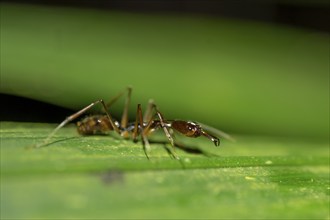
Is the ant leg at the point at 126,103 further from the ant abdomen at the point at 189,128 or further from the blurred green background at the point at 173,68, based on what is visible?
the ant abdomen at the point at 189,128

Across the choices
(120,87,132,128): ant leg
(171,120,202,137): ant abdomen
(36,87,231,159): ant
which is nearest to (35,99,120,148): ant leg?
(36,87,231,159): ant

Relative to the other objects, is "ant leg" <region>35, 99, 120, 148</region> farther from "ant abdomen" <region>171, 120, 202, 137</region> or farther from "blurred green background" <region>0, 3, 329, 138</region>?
"ant abdomen" <region>171, 120, 202, 137</region>

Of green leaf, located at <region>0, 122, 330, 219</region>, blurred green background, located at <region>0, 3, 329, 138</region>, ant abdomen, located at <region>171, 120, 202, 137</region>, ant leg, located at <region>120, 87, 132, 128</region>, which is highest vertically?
blurred green background, located at <region>0, 3, 329, 138</region>

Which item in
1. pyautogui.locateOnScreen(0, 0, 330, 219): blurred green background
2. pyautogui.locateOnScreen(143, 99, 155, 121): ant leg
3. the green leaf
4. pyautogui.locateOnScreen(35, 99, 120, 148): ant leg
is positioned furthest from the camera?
pyautogui.locateOnScreen(143, 99, 155, 121): ant leg

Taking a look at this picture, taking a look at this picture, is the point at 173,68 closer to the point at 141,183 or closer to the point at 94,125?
the point at 94,125

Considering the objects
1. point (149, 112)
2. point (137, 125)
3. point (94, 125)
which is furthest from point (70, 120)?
point (149, 112)

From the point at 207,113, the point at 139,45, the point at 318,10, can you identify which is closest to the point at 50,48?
the point at 139,45

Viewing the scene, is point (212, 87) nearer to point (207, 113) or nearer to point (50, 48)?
point (207, 113)
